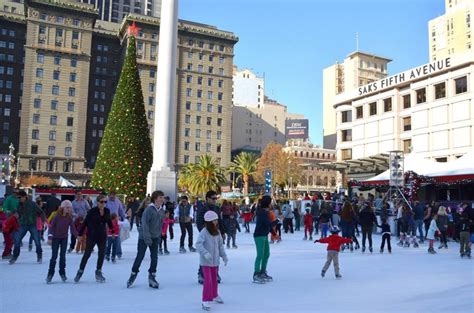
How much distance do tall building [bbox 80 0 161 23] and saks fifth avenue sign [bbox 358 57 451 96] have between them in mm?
109735

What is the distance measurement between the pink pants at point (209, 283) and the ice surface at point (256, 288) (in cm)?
23

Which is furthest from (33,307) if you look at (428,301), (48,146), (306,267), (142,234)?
(48,146)

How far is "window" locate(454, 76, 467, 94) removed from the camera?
147ft

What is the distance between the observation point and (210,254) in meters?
6.80

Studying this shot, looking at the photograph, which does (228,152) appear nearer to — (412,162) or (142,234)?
(412,162)

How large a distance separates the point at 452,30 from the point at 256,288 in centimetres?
11580

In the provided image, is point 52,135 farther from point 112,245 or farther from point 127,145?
point 112,245

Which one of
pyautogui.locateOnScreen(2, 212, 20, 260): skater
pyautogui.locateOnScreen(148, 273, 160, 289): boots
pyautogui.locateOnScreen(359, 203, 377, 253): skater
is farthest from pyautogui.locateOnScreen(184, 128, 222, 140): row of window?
pyautogui.locateOnScreen(148, 273, 160, 289): boots

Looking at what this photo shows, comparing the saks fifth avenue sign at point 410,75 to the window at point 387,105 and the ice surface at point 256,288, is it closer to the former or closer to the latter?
the window at point 387,105

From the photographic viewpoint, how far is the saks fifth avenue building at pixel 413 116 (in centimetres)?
4491

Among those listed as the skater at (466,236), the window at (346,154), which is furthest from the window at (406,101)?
the skater at (466,236)

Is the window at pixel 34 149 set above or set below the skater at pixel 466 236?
above

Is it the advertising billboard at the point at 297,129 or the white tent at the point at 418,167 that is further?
the advertising billboard at the point at 297,129

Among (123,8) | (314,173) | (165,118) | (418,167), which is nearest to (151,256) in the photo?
(165,118)
